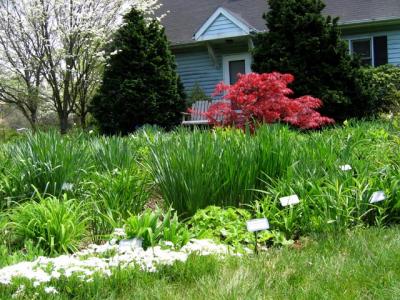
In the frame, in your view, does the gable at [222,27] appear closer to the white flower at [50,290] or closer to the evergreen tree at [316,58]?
the evergreen tree at [316,58]

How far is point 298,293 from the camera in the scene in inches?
114

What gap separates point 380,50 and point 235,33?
4.54 meters

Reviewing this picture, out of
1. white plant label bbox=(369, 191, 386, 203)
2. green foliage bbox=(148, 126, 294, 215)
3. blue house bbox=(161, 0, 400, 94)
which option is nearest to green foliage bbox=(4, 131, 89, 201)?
green foliage bbox=(148, 126, 294, 215)

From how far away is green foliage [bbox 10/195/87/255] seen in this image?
3914mm

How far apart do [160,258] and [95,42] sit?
1365 cm

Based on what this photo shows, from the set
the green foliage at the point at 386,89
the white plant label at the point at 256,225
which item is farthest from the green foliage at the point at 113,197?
the green foliage at the point at 386,89

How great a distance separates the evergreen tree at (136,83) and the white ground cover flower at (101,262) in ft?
35.6

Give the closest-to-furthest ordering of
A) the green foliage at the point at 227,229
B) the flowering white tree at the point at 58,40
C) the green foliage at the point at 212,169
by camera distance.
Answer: the green foliage at the point at 227,229, the green foliage at the point at 212,169, the flowering white tree at the point at 58,40

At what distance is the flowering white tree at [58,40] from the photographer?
15.3 metres

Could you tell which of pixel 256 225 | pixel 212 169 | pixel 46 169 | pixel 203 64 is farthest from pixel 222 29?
pixel 256 225

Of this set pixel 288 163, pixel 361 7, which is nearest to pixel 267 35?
pixel 361 7

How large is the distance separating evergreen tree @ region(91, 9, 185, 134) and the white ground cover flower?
427 inches

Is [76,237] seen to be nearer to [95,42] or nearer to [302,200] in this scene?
[302,200]

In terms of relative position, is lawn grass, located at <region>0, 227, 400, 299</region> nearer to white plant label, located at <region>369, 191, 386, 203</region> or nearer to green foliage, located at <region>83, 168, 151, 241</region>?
white plant label, located at <region>369, 191, 386, 203</region>
